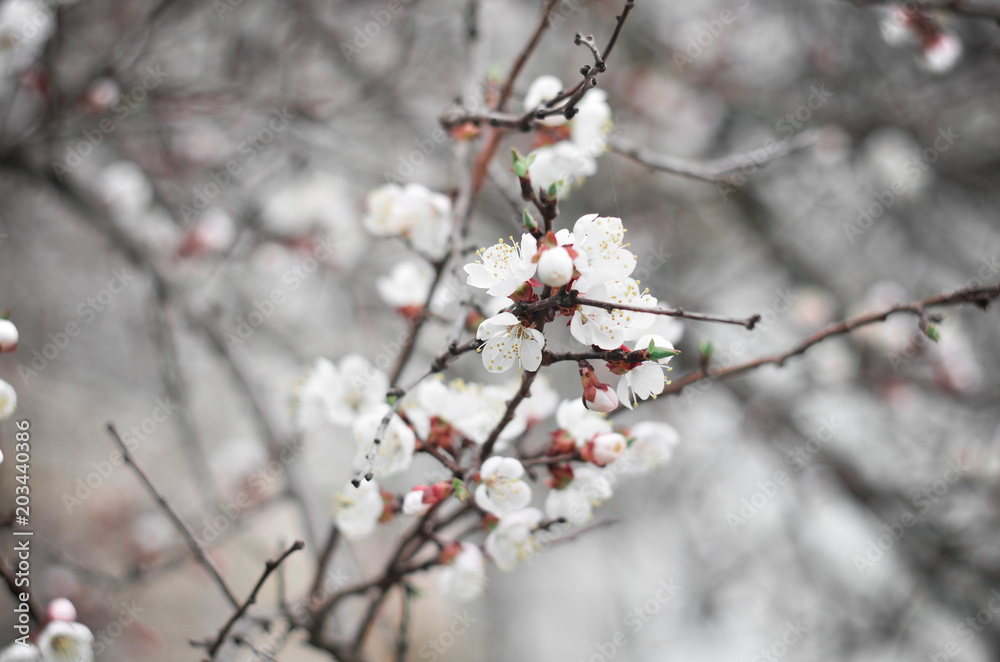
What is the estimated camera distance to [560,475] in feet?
4.02

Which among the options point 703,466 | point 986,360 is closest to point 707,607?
point 703,466

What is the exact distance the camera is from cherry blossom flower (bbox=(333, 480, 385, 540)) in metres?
1.30

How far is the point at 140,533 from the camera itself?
3.25m

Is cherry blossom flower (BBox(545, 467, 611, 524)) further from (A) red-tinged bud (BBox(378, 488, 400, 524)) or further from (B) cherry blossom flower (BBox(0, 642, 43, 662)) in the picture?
(B) cherry blossom flower (BBox(0, 642, 43, 662))

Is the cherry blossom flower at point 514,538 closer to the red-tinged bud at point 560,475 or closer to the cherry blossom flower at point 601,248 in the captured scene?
the red-tinged bud at point 560,475

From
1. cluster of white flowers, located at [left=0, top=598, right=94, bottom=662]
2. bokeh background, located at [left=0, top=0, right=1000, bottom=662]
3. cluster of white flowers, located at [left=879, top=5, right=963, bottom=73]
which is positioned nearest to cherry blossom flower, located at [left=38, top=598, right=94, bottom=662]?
cluster of white flowers, located at [left=0, top=598, right=94, bottom=662]

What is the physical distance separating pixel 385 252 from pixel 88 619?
2573 mm

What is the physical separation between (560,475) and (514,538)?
16 centimetres

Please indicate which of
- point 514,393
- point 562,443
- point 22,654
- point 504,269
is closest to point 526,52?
point 504,269

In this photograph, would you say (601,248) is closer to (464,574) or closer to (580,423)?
(580,423)

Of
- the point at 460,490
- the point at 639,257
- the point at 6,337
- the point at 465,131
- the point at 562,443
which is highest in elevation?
the point at 465,131

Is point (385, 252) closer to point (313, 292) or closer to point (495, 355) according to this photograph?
→ point (313, 292)

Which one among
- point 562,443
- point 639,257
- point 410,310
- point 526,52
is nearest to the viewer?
point 562,443

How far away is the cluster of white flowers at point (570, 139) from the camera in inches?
53.9
